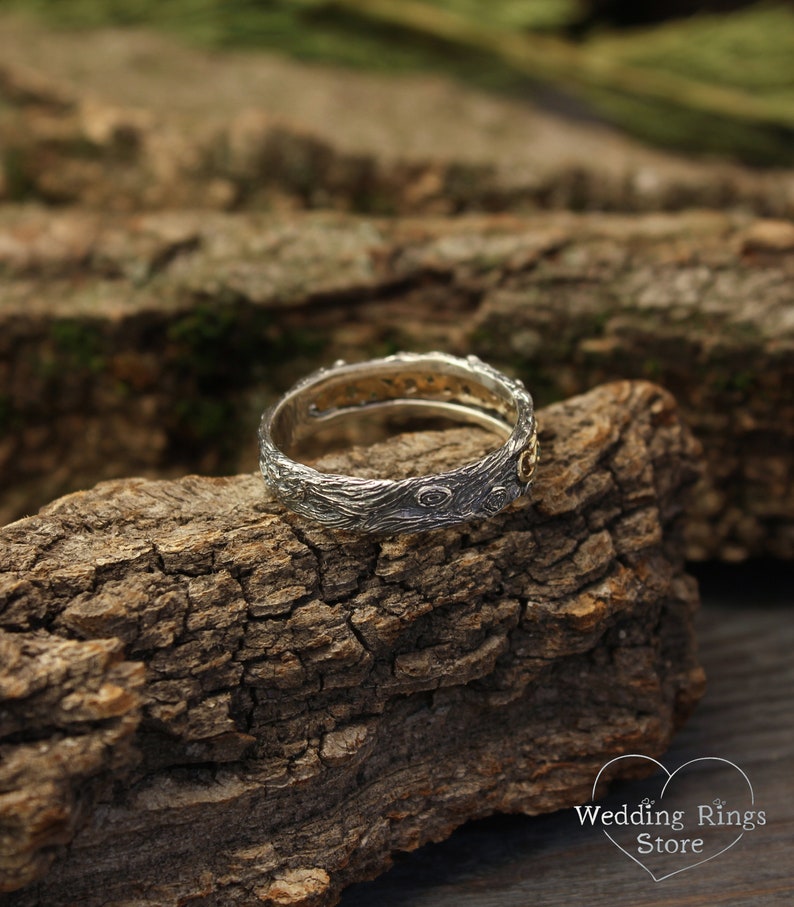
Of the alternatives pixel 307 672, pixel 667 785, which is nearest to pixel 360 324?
pixel 307 672

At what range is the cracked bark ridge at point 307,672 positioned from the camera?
173cm

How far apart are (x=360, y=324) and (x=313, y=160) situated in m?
0.97

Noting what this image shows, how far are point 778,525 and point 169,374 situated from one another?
1966 millimetres

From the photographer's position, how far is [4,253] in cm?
304

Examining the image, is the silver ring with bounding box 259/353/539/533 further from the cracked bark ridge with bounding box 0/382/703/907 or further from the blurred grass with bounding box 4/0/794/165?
the blurred grass with bounding box 4/0/794/165

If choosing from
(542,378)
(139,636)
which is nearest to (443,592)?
(139,636)

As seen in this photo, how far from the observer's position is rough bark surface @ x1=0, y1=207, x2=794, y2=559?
280 cm

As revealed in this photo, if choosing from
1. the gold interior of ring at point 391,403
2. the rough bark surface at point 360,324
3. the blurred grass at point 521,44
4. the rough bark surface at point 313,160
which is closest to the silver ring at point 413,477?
the gold interior of ring at point 391,403

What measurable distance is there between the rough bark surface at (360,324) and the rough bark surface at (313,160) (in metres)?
0.56

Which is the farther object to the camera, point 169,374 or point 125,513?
point 169,374

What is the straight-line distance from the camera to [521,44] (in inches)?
198

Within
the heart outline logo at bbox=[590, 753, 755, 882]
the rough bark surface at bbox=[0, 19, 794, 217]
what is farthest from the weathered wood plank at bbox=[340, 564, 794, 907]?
the rough bark surface at bbox=[0, 19, 794, 217]

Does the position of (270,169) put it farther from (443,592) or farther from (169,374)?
(443,592)

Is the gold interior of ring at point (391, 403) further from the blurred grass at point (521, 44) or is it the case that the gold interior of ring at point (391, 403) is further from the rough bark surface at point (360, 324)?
the blurred grass at point (521, 44)
